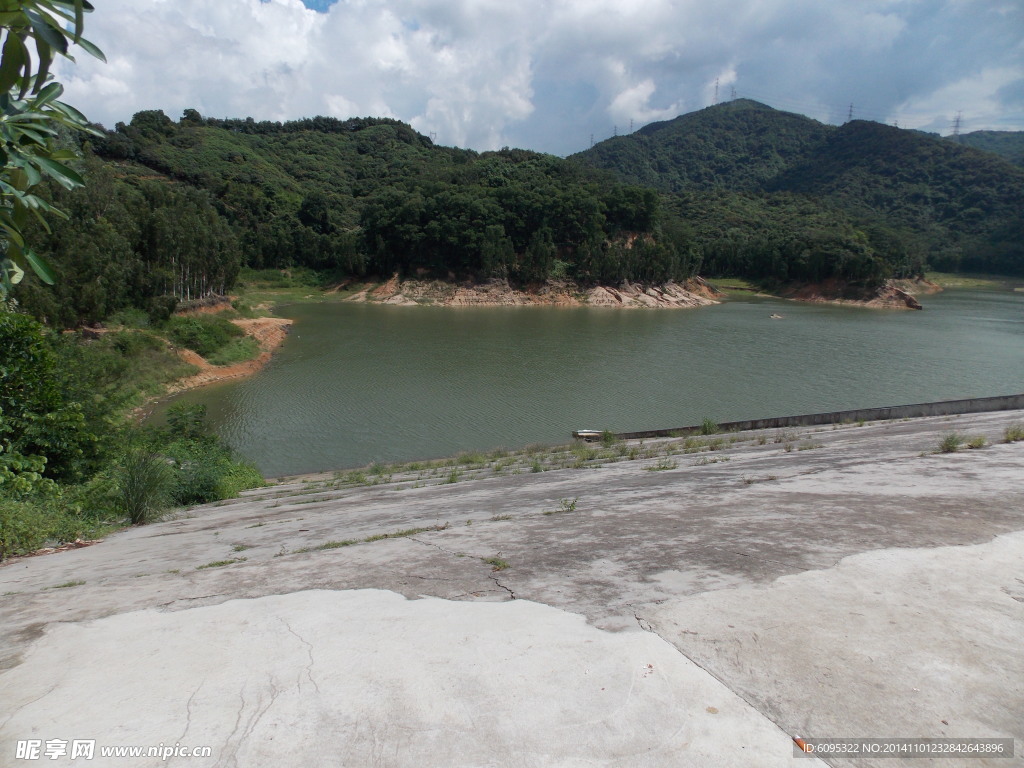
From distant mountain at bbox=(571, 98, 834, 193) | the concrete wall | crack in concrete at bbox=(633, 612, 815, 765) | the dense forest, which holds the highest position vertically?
distant mountain at bbox=(571, 98, 834, 193)

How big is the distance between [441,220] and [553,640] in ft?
219

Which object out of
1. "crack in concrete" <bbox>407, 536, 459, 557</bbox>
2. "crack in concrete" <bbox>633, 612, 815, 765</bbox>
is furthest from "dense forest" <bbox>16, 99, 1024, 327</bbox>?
"crack in concrete" <bbox>633, 612, 815, 765</bbox>

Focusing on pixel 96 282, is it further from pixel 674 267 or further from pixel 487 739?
pixel 674 267

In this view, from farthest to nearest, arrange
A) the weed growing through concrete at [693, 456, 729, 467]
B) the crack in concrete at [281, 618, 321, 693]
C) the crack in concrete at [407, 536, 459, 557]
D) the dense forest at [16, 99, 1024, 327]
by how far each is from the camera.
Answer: the dense forest at [16, 99, 1024, 327] < the weed growing through concrete at [693, 456, 729, 467] < the crack in concrete at [407, 536, 459, 557] < the crack in concrete at [281, 618, 321, 693]

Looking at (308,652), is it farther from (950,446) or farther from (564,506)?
(950,446)

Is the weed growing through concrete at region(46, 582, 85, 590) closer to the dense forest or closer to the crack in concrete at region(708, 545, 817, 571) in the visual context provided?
the crack in concrete at region(708, 545, 817, 571)

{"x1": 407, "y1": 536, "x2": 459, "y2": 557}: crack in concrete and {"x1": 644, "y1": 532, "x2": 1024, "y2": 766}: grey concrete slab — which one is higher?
{"x1": 644, "y1": 532, "x2": 1024, "y2": 766}: grey concrete slab

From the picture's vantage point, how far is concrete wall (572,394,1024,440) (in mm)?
12945

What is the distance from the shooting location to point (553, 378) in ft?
87.8

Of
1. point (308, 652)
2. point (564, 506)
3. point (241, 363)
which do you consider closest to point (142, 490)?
point (564, 506)

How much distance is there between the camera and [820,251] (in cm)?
7162

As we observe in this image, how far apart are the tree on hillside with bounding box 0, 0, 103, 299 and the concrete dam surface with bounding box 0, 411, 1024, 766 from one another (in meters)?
1.83

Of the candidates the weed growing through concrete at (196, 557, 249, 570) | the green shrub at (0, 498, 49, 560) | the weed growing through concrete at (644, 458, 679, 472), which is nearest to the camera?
the weed growing through concrete at (196, 557, 249, 570)

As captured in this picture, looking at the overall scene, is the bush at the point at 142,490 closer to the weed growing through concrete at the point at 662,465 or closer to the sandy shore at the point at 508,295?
the weed growing through concrete at the point at 662,465
